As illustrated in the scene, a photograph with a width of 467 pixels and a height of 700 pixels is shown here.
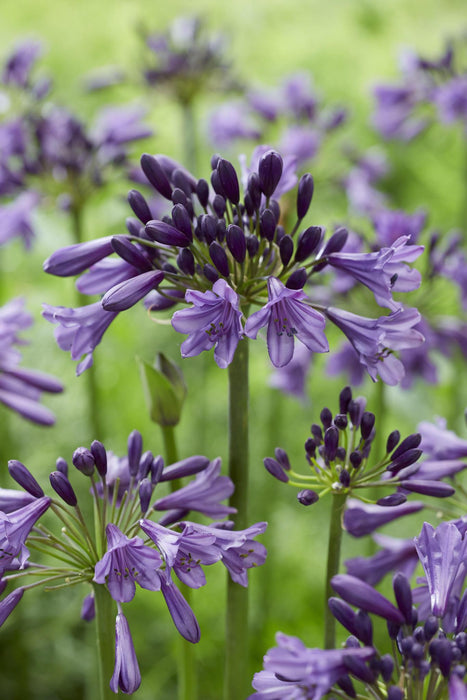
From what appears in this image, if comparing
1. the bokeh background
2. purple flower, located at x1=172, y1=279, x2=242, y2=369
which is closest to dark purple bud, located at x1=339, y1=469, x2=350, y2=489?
purple flower, located at x1=172, y1=279, x2=242, y2=369

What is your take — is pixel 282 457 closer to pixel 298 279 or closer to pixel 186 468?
pixel 186 468

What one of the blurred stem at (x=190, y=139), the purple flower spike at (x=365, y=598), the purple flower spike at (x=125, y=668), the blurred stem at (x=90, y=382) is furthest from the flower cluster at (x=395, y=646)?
the blurred stem at (x=190, y=139)

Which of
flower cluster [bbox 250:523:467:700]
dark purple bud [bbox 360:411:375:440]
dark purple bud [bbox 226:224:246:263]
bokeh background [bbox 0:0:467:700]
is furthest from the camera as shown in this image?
bokeh background [bbox 0:0:467:700]

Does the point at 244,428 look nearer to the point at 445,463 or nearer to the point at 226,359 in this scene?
the point at 226,359

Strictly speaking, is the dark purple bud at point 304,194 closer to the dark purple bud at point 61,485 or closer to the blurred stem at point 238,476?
the blurred stem at point 238,476

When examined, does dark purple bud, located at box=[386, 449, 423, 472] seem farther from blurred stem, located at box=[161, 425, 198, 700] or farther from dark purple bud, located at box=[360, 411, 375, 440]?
blurred stem, located at box=[161, 425, 198, 700]

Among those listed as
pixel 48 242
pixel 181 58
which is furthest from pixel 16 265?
pixel 181 58
